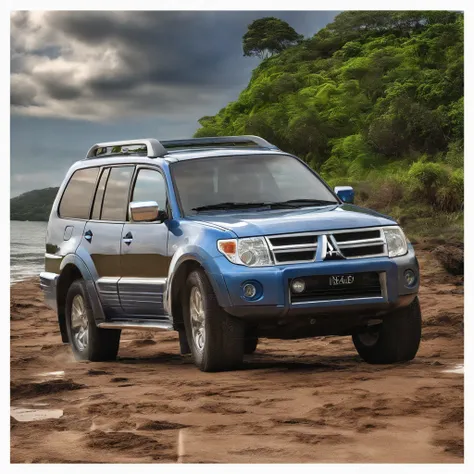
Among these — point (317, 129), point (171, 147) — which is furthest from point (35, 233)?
point (317, 129)

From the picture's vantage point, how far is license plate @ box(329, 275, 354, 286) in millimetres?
9688

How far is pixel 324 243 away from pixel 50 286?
3.89 m

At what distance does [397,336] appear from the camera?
34.3 ft

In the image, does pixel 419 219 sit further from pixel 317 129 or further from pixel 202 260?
pixel 202 260

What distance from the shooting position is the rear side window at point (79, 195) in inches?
490

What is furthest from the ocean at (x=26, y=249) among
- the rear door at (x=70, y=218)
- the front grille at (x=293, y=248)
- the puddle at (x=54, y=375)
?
the front grille at (x=293, y=248)

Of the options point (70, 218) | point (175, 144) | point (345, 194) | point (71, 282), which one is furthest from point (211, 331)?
point (70, 218)

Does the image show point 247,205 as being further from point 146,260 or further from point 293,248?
point 293,248

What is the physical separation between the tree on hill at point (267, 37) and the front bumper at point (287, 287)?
5.55 meters

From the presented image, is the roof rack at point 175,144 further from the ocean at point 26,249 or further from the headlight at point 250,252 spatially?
the ocean at point 26,249

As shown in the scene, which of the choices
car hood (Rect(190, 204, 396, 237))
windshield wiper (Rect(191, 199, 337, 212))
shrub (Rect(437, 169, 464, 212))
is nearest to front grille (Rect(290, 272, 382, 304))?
car hood (Rect(190, 204, 396, 237))

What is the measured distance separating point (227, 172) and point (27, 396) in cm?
249

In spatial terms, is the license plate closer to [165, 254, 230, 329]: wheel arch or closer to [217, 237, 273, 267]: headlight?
[217, 237, 273, 267]: headlight

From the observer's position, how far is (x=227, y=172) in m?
11.0
